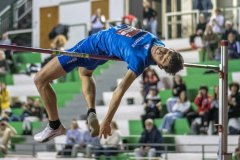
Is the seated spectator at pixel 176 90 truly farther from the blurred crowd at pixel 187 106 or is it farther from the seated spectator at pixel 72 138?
the seated spectator at pixel 72 138

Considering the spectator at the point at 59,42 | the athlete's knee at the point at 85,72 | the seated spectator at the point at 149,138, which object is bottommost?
the seated spectator at the point at 149,138

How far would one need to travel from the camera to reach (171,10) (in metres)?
20.6

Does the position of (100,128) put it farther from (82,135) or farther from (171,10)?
(171,10)

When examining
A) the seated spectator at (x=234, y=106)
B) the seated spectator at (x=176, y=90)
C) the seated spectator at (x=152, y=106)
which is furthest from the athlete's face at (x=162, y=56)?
the seated spectator at (x=152, y=106)

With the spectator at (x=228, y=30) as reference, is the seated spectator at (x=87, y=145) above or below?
below

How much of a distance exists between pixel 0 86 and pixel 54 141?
2.13 meters

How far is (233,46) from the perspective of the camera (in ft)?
52.3

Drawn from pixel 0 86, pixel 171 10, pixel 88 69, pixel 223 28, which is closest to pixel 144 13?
pixel 171 10

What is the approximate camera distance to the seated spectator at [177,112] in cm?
1469

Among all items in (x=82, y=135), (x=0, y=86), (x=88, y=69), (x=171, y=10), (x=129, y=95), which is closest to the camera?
(x=88, y=69)

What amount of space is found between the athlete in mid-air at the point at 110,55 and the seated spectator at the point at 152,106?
673 cm

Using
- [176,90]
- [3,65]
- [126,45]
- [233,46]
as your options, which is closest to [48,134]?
[126,45]

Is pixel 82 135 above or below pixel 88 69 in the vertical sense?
below

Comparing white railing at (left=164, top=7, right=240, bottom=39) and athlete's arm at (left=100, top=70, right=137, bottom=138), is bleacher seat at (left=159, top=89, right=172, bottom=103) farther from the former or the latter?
athlete's arm at (left=100, top=70, right=137, bottom=138)
